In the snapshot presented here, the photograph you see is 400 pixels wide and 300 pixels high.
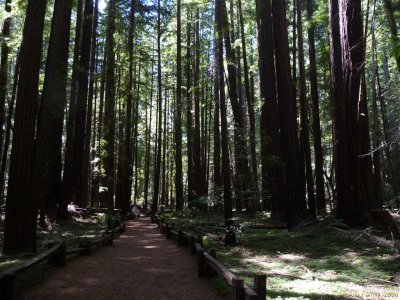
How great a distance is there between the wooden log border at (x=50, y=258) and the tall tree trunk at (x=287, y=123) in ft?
19.0

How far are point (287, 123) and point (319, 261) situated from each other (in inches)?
207

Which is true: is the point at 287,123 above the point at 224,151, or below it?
above

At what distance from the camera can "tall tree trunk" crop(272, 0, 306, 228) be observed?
12000 mm

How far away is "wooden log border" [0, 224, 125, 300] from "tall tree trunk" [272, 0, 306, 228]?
19.0 feet

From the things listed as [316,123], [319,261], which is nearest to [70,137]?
[316,123]

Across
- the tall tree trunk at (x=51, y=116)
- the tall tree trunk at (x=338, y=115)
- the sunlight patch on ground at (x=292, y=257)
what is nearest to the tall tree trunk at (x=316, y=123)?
the tall tree trunk at (x=338, y=115)

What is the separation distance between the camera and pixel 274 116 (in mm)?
15867

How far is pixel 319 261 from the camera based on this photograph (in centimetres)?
812

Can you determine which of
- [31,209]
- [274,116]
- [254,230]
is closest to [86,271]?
[31,209]

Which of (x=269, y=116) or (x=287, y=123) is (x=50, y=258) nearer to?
(x=287, y=123)

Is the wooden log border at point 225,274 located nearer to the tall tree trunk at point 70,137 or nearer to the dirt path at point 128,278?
the dirt path at point 128,278

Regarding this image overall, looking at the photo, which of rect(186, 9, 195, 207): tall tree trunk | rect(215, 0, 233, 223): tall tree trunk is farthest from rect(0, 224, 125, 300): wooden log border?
rect(186, 9, 195, 207): tall tree trunk

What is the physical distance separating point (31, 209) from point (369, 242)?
763 cm

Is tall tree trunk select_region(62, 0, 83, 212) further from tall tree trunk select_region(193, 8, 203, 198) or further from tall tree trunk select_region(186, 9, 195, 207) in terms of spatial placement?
tall tree trunk select_region(186, 9, 195, 207)
